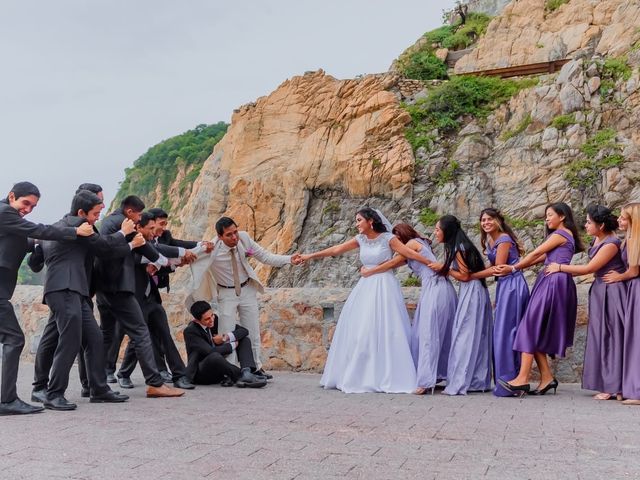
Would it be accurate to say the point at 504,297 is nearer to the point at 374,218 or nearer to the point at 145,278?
the point at 374,218

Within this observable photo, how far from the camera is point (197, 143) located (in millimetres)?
47781

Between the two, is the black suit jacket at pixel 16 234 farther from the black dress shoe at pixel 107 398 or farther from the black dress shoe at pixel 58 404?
the black dress shoe at pixel 107 398

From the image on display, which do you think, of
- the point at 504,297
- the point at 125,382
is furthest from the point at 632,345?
the point at 125,382

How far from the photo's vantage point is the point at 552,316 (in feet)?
19.4

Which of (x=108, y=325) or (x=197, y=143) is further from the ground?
(x=197, y=143)

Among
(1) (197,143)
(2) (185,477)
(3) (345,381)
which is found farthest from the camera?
(1) (197,143)

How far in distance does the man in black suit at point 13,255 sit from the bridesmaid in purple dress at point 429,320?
3.15 metres

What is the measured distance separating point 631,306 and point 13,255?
5.07 metres

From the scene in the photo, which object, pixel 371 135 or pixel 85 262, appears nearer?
pixel 85 262

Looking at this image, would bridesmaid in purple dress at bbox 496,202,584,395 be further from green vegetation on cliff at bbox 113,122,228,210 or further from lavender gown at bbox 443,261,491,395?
green vegetation on cliff at bbox 113,122,228,210

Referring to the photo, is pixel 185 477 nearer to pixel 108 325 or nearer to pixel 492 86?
pixel 108 325

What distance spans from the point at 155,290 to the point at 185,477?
380 centimetres

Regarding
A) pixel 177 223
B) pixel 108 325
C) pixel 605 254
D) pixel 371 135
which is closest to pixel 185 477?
pixel 108 325

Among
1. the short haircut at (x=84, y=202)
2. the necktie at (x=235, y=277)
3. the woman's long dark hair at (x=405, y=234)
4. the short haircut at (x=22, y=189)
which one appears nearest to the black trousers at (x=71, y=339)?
the short haircut at (x=84, y=202)
